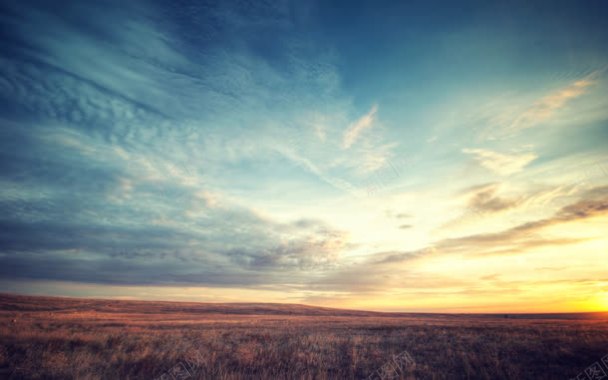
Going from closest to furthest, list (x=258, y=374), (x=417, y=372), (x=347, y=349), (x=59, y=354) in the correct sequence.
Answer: (x=258, y=374), (x=417, y=372), (x=59, y=354), (x=347, y=349)

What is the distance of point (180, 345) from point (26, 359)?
6.04 meters

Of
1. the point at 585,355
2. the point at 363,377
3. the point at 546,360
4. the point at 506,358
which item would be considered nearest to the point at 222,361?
the point at 363,377

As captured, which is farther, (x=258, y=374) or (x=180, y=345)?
(x=180, y=345)

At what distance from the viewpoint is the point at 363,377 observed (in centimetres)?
1209

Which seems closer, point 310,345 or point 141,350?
point 141,350

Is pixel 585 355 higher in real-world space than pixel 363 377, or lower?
higher

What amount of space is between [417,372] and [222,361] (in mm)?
7468

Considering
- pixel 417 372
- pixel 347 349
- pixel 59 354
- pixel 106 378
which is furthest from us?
pixel 347 349

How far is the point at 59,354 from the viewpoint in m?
13.7

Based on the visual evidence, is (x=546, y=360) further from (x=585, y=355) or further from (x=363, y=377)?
(x=363, y=377)

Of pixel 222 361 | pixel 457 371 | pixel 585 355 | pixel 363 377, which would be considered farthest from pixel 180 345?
pixel 585 355

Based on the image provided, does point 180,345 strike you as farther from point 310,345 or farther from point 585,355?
point 585,355

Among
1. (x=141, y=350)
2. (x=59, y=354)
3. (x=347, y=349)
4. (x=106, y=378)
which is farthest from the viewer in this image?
(x=347, y=349)

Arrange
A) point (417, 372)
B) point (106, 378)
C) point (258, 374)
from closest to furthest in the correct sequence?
1. point (106, 378)
2. point (258, 374)
3. point (417, 372)
